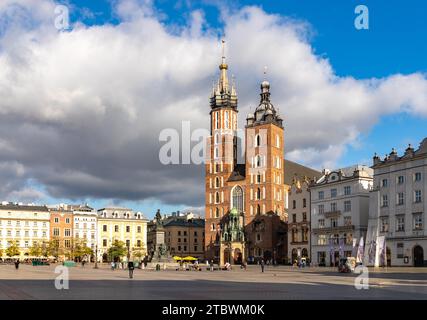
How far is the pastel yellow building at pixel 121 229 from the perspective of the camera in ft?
536

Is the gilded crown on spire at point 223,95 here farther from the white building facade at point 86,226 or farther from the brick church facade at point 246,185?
the white building facade at point 86,226

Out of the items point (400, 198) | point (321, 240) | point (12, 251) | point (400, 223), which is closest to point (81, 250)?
point (12, 251)

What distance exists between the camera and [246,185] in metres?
133

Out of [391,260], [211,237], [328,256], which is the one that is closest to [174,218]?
[211,237]

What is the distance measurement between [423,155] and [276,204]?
53346 mm

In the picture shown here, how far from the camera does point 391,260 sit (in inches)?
3233

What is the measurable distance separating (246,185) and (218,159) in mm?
10689

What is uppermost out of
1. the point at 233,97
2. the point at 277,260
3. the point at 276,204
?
the point at 233,97

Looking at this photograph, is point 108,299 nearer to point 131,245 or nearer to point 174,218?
point 131,245

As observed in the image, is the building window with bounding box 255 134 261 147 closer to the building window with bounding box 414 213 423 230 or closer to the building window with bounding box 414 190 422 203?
the building window with bounding box 414 190 422 203

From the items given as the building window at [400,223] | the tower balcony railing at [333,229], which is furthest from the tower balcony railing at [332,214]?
the building window at [400,223]

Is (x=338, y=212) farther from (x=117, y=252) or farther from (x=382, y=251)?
(x=117, y=252)

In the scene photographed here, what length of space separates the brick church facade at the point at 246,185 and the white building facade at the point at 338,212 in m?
19.5
